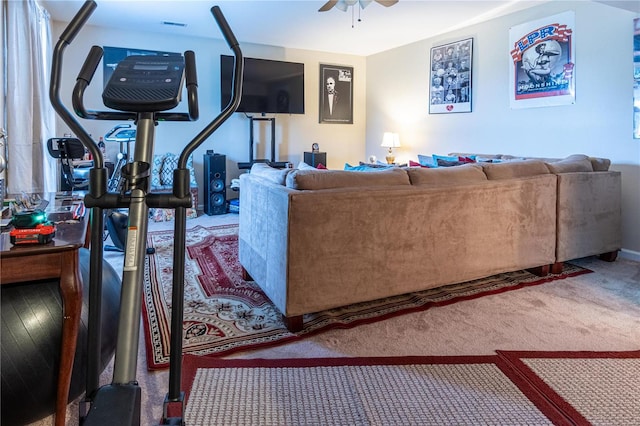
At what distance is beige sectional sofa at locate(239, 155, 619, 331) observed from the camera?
2.06m

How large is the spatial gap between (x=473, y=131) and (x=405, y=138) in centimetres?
122

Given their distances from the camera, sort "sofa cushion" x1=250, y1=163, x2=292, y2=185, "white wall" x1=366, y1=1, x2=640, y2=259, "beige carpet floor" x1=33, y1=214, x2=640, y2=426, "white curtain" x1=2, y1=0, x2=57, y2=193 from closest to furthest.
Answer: "beige carpet floor" x1=33, y1=214, x2=640, y2=426 → "sofa cushion" x1=250, y1=163, x2=292, y2=185 → "white curtain" x1=2, y1=0, x2=57, y2=193 → "white wall" x1=366, y1=1, x2=640, y2=259

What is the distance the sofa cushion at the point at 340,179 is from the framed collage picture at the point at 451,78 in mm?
2992

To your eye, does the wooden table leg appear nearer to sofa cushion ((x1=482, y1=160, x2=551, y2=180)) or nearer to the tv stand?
sofa cushion ((x1=482, y1=160, x2=551, y2=180))

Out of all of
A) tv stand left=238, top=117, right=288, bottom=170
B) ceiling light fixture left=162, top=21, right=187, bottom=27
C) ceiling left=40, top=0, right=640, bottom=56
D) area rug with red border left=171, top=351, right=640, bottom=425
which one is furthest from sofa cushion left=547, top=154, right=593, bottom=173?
ceiling light fixture left=162, top=21, right=187, bottom=27

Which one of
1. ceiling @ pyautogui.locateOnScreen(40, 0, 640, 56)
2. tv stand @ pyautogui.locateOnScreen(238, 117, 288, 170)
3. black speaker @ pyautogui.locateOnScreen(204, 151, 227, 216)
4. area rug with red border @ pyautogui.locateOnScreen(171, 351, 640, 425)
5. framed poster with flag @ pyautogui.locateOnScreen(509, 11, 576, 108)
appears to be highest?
ceiling @ pyautogui.locateOnScreen(40, 0, 640, 56)

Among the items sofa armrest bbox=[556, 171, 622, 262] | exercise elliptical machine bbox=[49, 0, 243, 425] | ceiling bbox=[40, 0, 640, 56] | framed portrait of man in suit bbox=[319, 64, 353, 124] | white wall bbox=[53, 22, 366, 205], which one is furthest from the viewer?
framed portrait of man in suit bbox=[319, 64, 353, 124]

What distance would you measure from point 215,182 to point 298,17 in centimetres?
223

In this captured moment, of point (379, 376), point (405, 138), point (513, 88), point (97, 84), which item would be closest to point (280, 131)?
point (405, 138)

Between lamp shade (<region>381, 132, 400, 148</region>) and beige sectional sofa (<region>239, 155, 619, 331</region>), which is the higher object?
lamp shade (<region>381, 132, 400, 148</region>)

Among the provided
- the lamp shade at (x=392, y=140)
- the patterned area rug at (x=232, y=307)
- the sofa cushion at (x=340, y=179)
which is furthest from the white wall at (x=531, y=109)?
the sofa cushion at (x=340, y=179)

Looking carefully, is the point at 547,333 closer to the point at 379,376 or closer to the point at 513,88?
the point at 379,376

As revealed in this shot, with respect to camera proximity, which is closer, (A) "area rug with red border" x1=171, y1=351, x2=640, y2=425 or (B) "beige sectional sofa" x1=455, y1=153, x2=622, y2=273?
(A) "area rug with red border" x1=171, y1=351, x2=640, y2=425

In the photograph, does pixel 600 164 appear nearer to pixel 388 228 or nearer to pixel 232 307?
pixel 388 228
